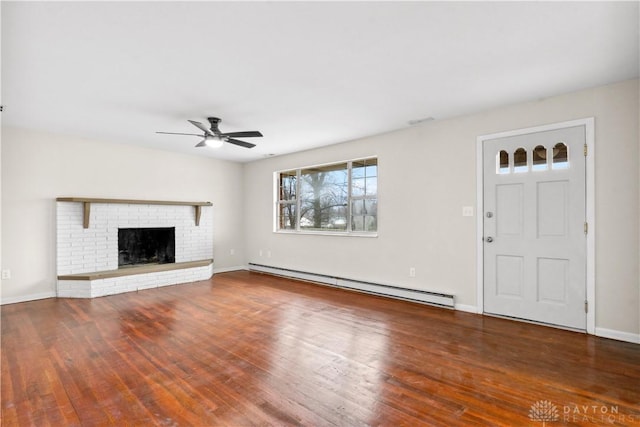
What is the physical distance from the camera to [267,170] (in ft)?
22.4

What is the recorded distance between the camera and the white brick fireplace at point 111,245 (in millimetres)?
4828

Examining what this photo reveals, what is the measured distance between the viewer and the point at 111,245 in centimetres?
533

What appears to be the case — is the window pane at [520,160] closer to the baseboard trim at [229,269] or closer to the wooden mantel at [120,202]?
the wooden mantel at [120,202]

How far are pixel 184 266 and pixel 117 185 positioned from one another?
71.2 inches

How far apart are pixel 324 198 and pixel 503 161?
303 cm

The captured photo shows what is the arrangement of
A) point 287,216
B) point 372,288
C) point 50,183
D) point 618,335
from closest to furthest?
point 618,335
point 50,183
point 372,288
point 287,216

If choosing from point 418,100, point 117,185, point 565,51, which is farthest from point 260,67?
point 117,185

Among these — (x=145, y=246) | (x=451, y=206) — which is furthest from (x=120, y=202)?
(x=451, y=206)

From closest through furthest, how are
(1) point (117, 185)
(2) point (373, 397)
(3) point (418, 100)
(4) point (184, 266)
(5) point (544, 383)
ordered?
(2) point (373, 397)
(5) point (544, 383)
(3) point (418, 100)
(1) point (117, 185)
(4) point (184, 266)

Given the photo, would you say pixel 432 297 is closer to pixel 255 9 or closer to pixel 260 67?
pixel 260 67

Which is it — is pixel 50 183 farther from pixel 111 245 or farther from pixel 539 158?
pixel 539 158

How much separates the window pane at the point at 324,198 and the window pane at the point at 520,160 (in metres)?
2.60

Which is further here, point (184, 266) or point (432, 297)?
point (184, 266)

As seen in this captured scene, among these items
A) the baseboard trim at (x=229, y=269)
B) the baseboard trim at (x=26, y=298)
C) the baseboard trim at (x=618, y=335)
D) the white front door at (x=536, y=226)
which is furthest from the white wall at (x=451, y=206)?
the baseboard trim at (x=26, y=298)
